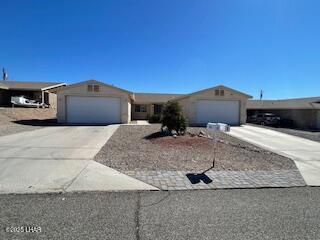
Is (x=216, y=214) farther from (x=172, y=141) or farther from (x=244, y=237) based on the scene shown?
(x=172, y=141)

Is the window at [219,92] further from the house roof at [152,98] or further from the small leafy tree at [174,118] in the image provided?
the small leafy tree at [174,118]

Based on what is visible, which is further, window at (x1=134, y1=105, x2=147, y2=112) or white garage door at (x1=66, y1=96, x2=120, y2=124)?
window at (x1=134, y1=105, x2=147, y2=112)

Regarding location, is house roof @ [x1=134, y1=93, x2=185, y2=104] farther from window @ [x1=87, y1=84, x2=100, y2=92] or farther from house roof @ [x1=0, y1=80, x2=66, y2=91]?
house roof @ [x1=0, y1=80, x2=66, y2=91]

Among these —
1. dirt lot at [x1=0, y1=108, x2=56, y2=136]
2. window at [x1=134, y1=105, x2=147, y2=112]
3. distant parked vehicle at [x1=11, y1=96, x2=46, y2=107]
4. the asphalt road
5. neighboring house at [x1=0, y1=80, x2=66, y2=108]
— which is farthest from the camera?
window at [x1=134, y1=105, x2=147, y2=112]

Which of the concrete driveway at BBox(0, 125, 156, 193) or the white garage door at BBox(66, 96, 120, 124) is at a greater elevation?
the white garage door at BBox(66, 96, 120, 124)

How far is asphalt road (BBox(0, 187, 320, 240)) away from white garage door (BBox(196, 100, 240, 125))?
16951 millimetres

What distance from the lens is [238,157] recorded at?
8258 mm

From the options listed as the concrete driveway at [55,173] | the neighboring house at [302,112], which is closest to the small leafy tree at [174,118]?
the concrete driveway at [55,173]

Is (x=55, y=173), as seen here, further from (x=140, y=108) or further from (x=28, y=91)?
(x=28, y=91)

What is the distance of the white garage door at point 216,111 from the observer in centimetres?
2156

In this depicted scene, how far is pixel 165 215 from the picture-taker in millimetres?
3635

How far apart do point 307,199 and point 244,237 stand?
2.35 m

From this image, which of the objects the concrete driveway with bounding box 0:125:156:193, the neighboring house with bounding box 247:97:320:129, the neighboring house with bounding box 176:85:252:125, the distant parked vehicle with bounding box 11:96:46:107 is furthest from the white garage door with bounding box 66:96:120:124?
the neighboring house with bounding box 247:97:320:129

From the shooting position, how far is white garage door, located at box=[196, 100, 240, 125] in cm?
2156
